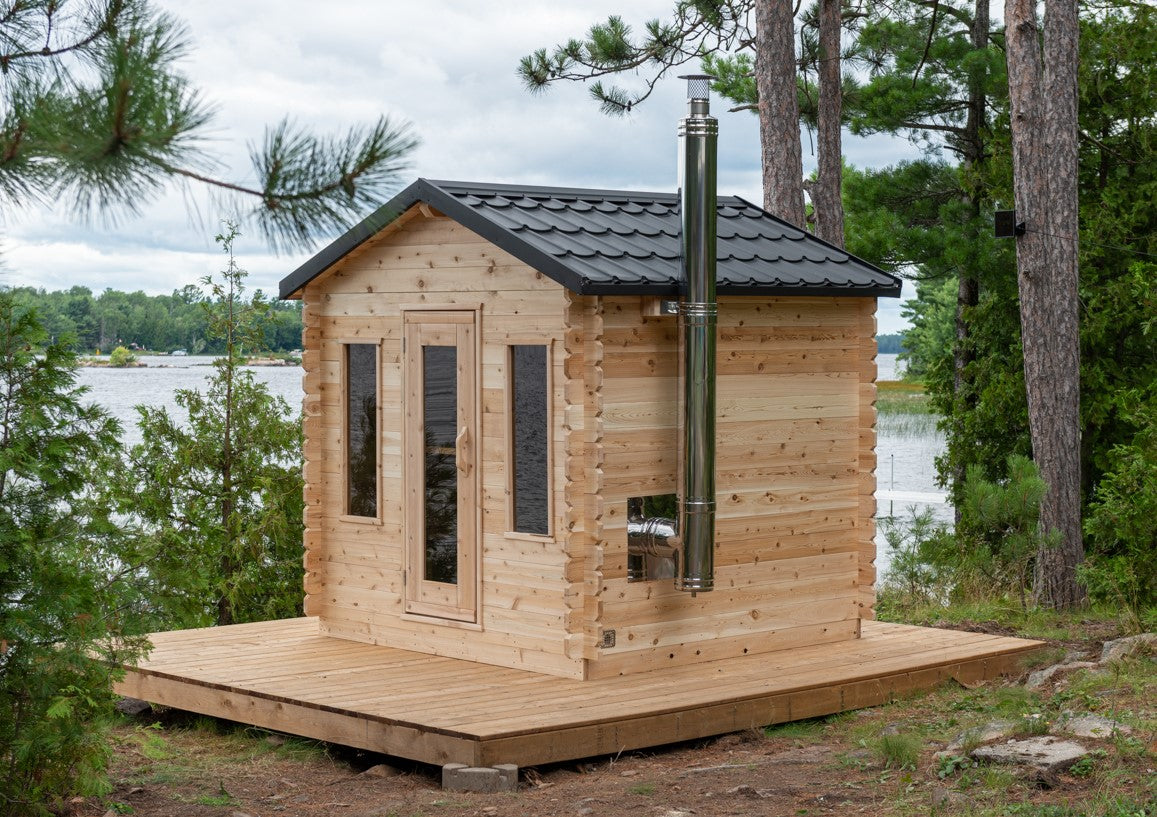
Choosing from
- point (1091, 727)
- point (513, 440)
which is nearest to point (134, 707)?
point (513, 440)

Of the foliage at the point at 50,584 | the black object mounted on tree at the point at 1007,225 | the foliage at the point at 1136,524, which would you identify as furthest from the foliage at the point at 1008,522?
the foliage at the point at 50,584

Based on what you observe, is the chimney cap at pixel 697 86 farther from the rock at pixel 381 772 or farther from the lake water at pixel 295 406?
the rock at pixel 381 772

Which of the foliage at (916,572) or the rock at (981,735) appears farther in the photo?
the foliage at (916,572)

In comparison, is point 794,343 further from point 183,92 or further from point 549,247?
point 183,92

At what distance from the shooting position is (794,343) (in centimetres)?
877

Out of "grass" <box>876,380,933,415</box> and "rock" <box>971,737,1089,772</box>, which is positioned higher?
"grass" <box>876,380,933,415</box>

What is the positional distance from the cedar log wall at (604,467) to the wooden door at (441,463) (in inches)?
4.0

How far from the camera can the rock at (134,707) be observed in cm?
878

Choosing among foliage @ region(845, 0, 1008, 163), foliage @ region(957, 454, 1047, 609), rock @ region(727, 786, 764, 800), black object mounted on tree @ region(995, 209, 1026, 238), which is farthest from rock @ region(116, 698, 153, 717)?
foliage @ region(845, 0, 1008, 163)

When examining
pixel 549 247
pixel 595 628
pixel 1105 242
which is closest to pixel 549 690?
pixel 595 628

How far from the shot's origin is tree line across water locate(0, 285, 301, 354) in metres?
6.26

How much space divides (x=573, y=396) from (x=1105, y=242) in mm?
9461

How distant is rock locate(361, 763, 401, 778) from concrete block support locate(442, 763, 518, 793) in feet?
1.94

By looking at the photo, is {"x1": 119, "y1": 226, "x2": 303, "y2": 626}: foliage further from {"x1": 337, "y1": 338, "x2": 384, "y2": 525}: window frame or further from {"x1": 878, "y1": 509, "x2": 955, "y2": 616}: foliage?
{"x1": 878, "y1": 509, "x2": 955, "y2": 616}: foliage
